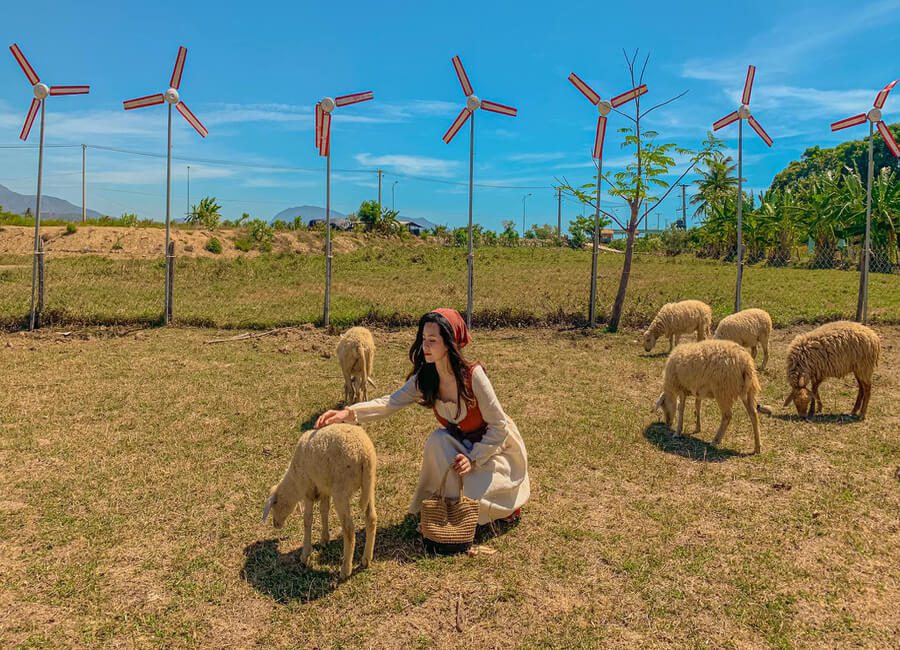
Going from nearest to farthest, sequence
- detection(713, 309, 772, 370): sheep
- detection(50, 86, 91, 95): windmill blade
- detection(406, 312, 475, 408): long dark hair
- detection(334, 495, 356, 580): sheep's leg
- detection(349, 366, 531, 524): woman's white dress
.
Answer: detection(334, 495, 356, 580): sheep's leg < detection(406, 312, 475, 408): long dark hair < detection(349, 366, 531, 524): woman's white dress < detection(713, 309, 772, 370): sheep < detection(50, 86, 91, 95): windmill blade

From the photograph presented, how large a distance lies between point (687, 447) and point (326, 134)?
1036 centimetres

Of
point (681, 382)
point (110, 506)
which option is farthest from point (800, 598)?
point (110, 506)

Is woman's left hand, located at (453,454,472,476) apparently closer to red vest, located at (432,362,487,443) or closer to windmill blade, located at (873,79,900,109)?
red vest, located at (432,362,487,443)

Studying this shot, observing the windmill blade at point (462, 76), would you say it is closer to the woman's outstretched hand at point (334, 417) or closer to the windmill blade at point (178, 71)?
the windmill blade at point (178, 71)

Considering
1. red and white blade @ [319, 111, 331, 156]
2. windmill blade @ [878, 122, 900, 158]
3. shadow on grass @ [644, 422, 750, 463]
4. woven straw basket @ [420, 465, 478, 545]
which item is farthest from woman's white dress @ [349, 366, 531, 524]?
windmill blade @ [878, 122, 900, 158]

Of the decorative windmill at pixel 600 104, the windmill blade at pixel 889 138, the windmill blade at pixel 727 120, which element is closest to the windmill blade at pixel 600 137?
the decorative windmill at pixel 600 104

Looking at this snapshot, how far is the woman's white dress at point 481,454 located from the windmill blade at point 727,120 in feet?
38.8

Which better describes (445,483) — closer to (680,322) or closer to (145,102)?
(680,322)

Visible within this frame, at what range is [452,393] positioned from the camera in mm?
4832

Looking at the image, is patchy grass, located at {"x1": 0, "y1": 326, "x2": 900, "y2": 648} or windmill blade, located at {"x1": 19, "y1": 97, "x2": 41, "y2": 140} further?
windmill blade, located at {"x1": 19, "y1": 97, "x2": 41, "y2": 140}

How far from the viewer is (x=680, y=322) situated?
11.7m

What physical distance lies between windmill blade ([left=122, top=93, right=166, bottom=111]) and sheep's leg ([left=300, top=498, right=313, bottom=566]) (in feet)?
40.0

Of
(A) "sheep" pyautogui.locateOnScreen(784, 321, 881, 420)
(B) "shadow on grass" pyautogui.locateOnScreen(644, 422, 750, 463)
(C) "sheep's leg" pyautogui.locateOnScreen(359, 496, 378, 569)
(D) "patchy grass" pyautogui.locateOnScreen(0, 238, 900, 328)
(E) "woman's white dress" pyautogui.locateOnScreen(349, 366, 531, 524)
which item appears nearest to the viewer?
(C) "sheep's leg" pyautogui.locateOnScreen(359, 496, 378, 569)

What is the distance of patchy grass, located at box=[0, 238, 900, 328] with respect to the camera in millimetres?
14109
